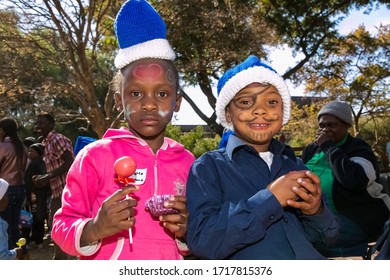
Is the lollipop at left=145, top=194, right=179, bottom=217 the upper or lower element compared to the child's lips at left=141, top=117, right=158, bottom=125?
lower

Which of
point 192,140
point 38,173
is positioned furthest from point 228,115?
point 192,140

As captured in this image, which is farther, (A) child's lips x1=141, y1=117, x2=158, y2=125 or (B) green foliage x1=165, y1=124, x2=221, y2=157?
(B) green foliage x1=165, y1=124, x2=221, y2=157

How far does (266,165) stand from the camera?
6.26ft

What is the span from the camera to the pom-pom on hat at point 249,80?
6.38 ft

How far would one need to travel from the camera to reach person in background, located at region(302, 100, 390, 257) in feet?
11.2

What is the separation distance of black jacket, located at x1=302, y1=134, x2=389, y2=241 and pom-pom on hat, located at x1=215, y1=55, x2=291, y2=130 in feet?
4.95

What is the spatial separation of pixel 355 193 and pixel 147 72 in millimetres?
2097

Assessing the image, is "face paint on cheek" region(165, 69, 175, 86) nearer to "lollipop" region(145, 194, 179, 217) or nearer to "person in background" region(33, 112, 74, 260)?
"lollipop" region(145, 194, 179, 217)

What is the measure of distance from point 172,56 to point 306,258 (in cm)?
107

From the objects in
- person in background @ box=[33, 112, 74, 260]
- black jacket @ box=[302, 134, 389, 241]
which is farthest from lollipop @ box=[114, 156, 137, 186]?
person in background @ box=[33, 112, 74, 260]

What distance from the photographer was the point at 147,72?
2086 millimetres

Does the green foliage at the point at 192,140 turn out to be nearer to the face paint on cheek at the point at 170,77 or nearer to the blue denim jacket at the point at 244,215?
the face paint on cheek at the point at 170,77

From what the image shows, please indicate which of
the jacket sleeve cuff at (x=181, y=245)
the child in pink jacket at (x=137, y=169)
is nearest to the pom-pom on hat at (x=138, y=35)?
the child in pink jacket at (x=137, y=169)

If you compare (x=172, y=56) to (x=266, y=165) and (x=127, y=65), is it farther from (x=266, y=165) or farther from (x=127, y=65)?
(x=266, y=165)
